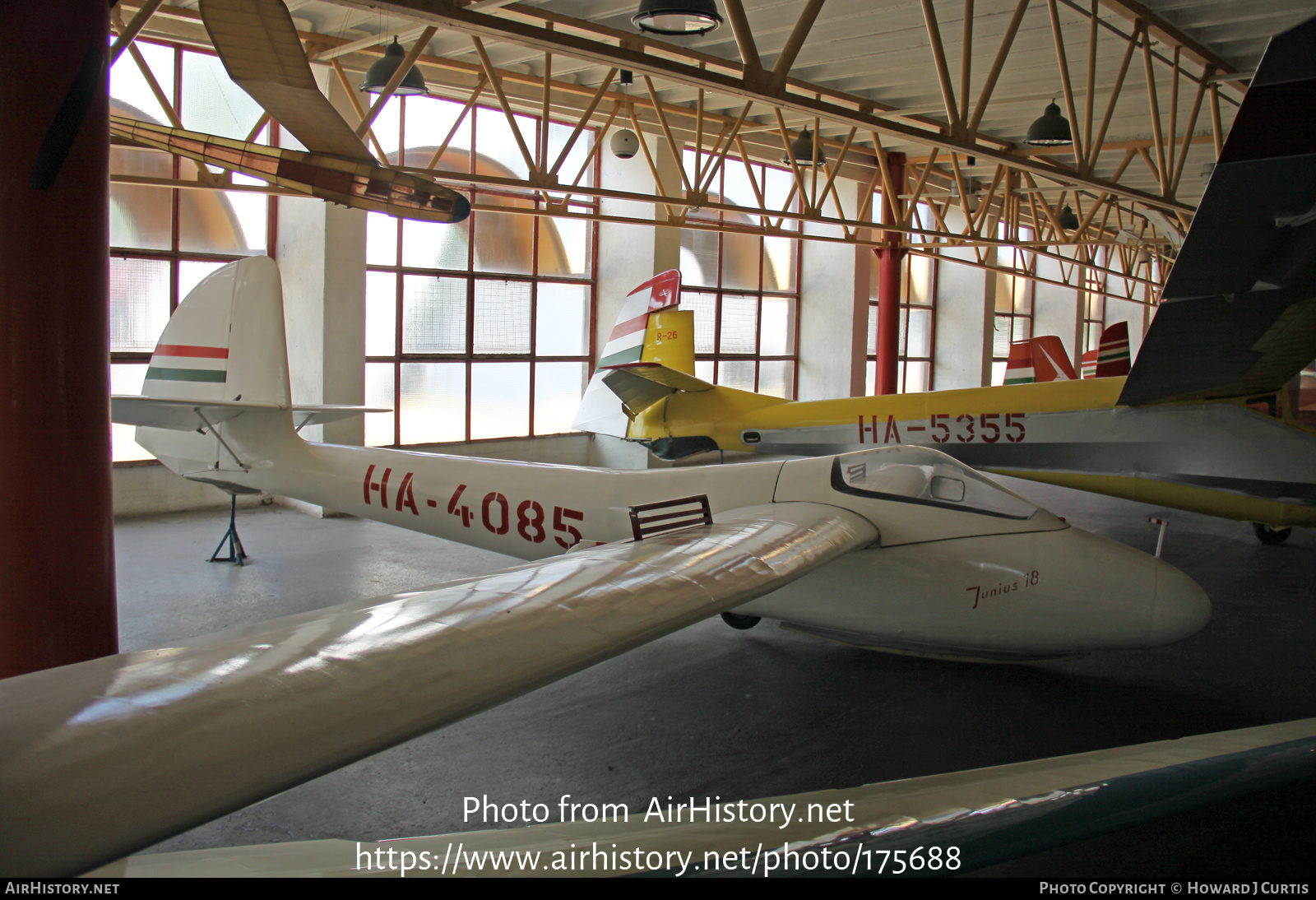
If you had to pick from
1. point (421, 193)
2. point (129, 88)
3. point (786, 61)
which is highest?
point (129, 88)

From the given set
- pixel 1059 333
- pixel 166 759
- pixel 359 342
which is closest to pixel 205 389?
pixel 359 342

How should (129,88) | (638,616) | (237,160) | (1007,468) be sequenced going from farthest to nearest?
(129,88) → (1007,468) → (237,160) → (638,616)

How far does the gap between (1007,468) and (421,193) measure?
7711 mm

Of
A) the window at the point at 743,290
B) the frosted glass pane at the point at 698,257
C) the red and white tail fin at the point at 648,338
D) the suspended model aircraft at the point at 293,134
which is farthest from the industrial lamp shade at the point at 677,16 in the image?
the frosted glass pane at the point at 698,257

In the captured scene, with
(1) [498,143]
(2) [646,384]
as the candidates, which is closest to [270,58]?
(2) [646,384]

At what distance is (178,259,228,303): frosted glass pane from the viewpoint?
11391 millimetres

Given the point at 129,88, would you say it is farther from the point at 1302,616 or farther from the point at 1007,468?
the point at 1302,616

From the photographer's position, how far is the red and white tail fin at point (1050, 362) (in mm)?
15312

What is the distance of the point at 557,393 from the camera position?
52.5ft

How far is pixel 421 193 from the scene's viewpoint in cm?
431

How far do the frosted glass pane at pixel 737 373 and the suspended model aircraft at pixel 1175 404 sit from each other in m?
7.22

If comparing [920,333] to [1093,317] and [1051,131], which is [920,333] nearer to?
[1093,317]

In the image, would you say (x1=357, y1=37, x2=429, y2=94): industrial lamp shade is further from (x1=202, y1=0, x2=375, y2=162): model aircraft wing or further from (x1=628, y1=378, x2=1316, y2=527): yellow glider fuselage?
(x1=628, y1=378, x2=1316, y2=527): yellow glider fuselage

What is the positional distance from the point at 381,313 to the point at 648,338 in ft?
15.3
